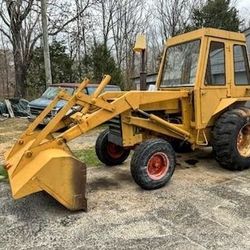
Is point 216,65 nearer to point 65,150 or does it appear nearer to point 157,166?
point 157,166

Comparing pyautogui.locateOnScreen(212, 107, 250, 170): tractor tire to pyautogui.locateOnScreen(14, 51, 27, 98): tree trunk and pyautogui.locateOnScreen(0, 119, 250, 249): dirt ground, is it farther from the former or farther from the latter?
pyautogui.locateOnScreen(14, 51, 27, 98): tree trunk

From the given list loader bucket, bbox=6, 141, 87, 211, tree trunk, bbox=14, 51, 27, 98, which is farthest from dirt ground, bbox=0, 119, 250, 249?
tree trunk, bbox=14, 51, 27, 98

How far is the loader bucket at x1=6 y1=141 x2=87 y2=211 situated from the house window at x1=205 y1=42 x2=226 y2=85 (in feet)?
8.89

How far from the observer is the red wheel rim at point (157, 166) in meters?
5.07

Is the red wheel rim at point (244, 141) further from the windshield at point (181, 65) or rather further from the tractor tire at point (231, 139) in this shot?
the windshield at point (181, 65)

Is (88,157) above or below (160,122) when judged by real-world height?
below

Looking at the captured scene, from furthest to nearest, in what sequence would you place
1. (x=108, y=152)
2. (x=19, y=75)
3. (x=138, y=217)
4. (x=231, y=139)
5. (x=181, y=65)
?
(x=19, y=75)
(x=108, y=152)
(x=181, y=65)
(x=231, y=139)
(x=138, y=217)

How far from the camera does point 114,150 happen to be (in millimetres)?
6434

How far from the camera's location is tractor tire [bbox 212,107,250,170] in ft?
18.6

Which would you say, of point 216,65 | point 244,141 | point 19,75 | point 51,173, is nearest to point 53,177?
point 51,173

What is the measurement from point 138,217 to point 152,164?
1.07 meters

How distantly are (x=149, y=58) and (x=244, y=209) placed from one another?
3065 cm

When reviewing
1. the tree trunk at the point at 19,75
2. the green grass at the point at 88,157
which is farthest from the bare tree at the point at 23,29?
the green grass at the point at 88,157

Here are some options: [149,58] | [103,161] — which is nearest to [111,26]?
[149,58]
